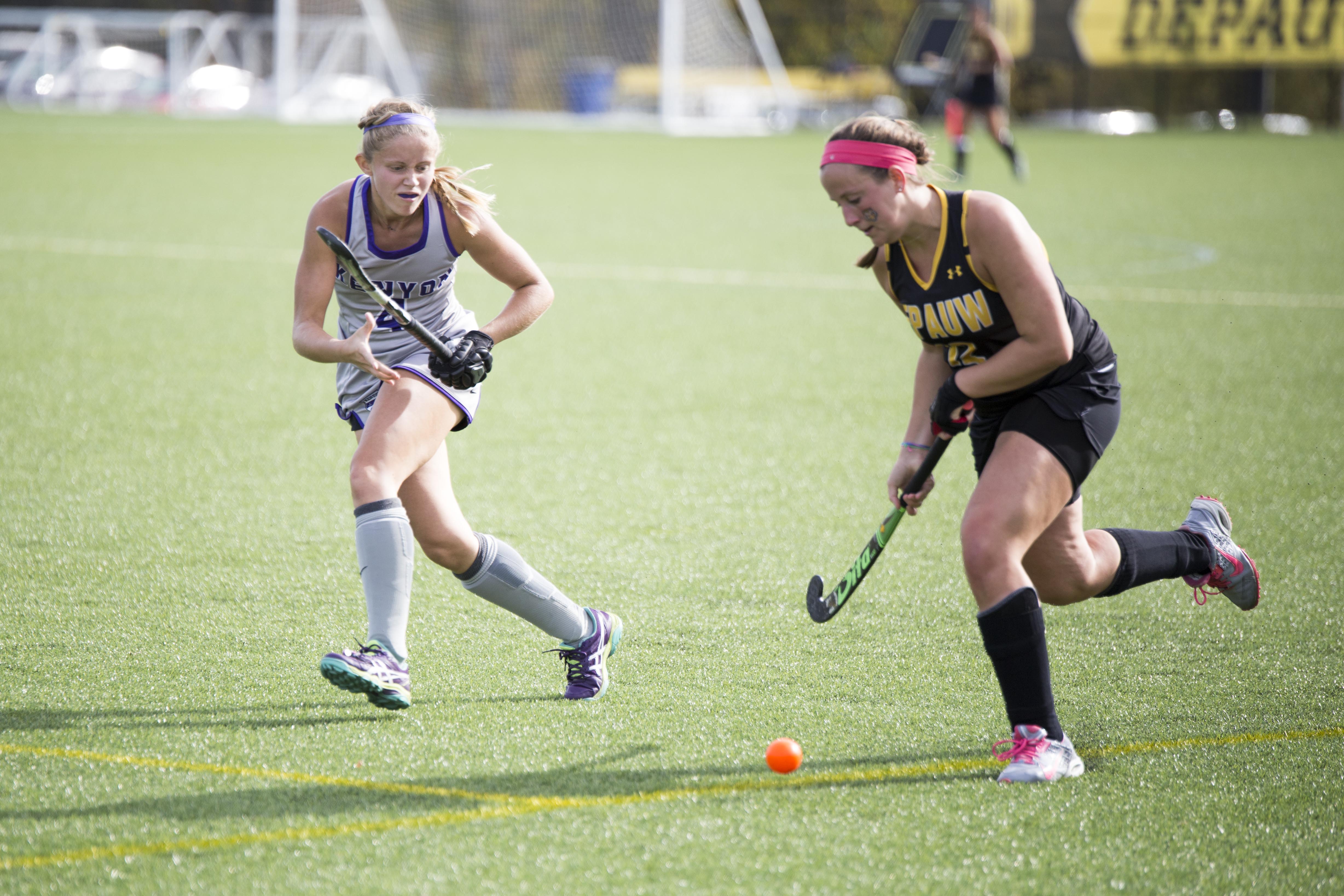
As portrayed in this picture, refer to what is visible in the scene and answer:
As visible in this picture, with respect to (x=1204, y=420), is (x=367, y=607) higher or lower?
higher

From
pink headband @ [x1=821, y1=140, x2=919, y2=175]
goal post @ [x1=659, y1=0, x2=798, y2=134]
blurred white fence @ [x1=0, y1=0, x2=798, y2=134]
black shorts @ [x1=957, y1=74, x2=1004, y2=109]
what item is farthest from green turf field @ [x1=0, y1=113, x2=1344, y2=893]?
blurred white fence @ [x1=0, y1=0, x2=798, y2=134]

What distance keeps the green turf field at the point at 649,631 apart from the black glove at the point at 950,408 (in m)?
0.75

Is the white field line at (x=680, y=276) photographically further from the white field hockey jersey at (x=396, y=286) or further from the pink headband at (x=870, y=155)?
the pink headband at (x=870, y=155)

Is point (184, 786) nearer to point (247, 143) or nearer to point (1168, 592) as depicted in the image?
point (1168, 592)

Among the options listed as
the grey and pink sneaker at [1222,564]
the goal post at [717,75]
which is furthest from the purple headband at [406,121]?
the goal post at [717,75]

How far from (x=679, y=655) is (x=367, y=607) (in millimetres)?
969

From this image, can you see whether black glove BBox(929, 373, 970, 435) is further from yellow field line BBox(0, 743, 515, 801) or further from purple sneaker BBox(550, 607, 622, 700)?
yellow field line BBox(0, 743, 515, 801)

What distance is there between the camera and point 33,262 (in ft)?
34.4

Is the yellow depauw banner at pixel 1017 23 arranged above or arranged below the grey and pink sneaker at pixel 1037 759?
below

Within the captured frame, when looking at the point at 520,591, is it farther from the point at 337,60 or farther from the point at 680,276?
the point at 337,60

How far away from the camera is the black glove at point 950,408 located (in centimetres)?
311

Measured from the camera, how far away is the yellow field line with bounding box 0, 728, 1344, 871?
2658 millimetres

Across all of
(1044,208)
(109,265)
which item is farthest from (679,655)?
(1044,208)

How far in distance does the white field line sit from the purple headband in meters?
7.22
